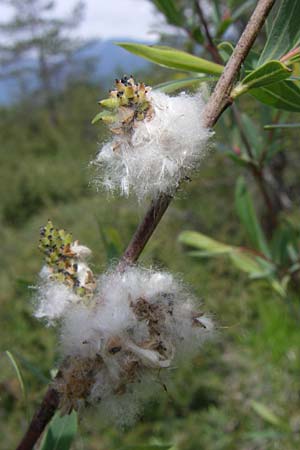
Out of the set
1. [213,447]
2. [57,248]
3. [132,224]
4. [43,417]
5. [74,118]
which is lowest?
[74,118]

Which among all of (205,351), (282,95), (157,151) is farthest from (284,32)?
(205,351)

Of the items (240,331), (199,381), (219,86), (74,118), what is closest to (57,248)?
(219,86)

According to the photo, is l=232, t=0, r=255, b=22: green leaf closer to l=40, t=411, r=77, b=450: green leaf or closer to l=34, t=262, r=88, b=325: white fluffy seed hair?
l=34, t=262, r=88, b=325: white fluffy seed hair

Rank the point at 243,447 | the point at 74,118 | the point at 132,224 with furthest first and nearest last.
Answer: the point at 74,118 → the point at 132,224 → the point at 243,447

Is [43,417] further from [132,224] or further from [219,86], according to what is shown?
[132,224]

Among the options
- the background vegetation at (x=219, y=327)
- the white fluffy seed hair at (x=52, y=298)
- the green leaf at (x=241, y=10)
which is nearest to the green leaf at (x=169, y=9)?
the background vegetation at (x=219, y=327)

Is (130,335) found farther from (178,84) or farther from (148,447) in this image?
(178,84)

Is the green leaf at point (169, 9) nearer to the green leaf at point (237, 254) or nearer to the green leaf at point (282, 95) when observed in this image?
the green leaf at point (282, 95)
